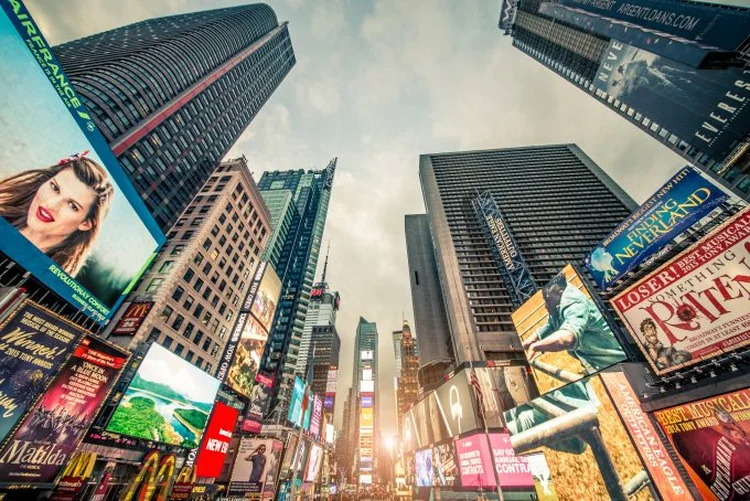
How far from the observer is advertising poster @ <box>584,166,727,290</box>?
569 inches

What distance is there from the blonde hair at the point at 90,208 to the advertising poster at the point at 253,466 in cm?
2826

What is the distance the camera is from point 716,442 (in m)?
10.5

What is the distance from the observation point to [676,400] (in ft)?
39.3

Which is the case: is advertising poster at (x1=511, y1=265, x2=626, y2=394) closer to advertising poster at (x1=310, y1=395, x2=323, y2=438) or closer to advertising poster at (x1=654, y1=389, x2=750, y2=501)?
advertising poster at (x1=654, y1=389, x2=750, y2=501)

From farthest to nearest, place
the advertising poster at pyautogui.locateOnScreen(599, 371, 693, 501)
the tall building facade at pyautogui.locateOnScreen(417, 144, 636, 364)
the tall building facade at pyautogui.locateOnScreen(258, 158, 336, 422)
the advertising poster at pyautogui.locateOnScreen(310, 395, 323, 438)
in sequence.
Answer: the tall building facade at pyautogui.locateOnScreen(258, 158, 336, 422), the tall building facade at pyautogui.locateOnScreen(417, 144, 636, 364), the advertising poster at pyautogui.locateOnScreen(310, 395, 323, 438), the advertising poster at pyautogui.locateOnScreen(599, 371, 693, 501)

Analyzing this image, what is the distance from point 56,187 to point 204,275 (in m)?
31.0

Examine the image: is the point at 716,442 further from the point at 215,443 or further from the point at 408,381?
the point at 408,381

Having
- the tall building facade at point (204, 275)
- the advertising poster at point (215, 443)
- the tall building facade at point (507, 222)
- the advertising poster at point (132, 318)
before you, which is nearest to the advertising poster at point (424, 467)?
the tall building facade at point (507, 222)

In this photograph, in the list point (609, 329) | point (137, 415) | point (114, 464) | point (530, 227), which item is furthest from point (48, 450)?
point (530, 227)

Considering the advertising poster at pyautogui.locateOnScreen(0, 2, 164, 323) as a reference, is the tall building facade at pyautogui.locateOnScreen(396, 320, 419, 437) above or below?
above

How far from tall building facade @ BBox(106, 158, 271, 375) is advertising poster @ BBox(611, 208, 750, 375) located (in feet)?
142

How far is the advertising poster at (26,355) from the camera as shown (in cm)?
1083

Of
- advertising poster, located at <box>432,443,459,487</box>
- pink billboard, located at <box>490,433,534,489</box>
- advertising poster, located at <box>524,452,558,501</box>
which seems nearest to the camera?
advertising poster, located at <box>524,452,558,501</box>

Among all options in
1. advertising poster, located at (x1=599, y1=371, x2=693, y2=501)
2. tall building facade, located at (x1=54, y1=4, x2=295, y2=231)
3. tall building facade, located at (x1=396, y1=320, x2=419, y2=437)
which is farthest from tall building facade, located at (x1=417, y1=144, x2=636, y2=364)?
tall building facade, located at (x1=396, y1=320, x2=419, y2=437)
